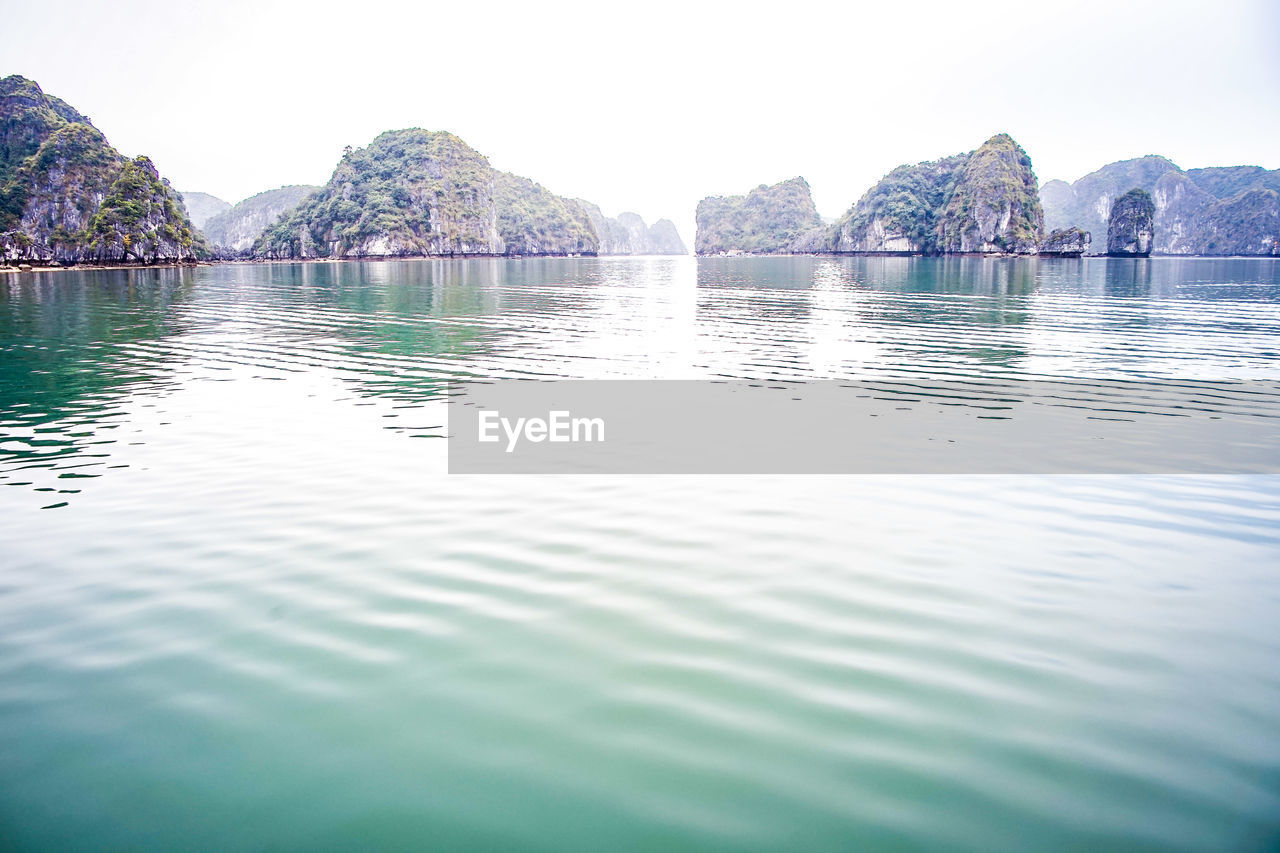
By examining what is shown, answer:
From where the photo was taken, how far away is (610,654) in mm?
6477

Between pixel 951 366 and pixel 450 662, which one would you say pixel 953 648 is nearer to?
pixel 450 662

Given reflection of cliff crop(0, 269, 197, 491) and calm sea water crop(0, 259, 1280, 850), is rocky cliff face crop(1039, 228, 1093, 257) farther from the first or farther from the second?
calm sea water crop(0, 259, 1280, 850)

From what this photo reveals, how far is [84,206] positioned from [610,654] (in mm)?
187245

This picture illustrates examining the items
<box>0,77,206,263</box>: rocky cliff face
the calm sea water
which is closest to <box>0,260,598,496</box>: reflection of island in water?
the calm sea water

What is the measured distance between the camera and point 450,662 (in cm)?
639

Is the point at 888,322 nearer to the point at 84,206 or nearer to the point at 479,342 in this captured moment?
the point at 479,342

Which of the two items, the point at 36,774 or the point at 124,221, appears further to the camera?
the point at 124,221

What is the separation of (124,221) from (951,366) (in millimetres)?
158912

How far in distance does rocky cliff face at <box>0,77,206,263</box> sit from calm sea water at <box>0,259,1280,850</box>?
150 m

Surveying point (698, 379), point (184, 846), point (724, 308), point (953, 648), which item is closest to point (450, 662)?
point (184, 846)

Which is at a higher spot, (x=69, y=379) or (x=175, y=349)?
(x=175, y=349)

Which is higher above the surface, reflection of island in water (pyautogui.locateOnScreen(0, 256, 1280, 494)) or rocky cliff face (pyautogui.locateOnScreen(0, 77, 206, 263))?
rocky cliff face (pyautogui.locateOnScreen(0, 77, 206, 263))

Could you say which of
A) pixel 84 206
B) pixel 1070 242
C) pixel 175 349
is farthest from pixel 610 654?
pixel 1070 242

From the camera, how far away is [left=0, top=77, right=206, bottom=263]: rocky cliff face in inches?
5266
